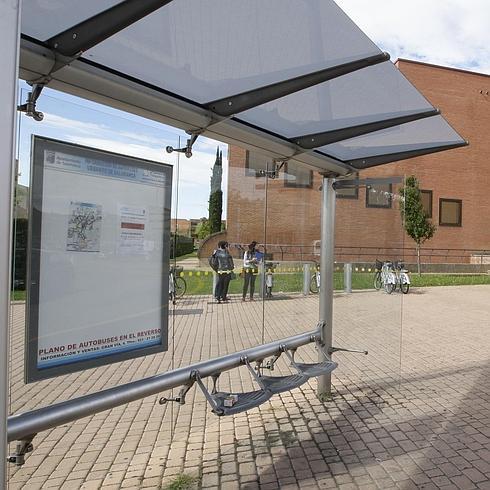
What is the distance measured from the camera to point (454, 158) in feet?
98.1

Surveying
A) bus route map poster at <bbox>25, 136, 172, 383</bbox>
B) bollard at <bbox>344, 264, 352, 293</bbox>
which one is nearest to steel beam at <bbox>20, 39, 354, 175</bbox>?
bus route map poster at <bbox>25, 136, 172, 383</bbox>

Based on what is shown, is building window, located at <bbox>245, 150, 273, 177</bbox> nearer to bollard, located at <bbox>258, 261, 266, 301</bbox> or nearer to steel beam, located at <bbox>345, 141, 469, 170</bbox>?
bollard, located at <bbox>258, 261, 266, 301</bbox>

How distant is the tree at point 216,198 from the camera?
3.55 meters

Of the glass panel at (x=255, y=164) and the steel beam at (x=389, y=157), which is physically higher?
the steel beam at (x=389, y=157)

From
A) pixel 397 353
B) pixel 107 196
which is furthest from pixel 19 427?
pixel 397 353

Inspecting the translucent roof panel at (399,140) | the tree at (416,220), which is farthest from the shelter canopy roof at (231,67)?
the tree at (416,220)

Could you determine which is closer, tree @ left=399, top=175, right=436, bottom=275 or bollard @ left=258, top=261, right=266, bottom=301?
bollard @ left=258, top=261, right=266, bottom=301

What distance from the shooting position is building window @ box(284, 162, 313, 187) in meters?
4.43

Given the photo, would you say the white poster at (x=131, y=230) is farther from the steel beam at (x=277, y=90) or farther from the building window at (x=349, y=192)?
the building window at (x=349, y=192)

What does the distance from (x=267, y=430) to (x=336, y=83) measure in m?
2.78

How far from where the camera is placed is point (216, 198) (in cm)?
359

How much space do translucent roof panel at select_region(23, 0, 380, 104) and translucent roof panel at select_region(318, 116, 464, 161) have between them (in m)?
1.44

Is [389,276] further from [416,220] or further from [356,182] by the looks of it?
[416,220]

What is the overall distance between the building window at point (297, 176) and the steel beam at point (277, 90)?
129 cm
